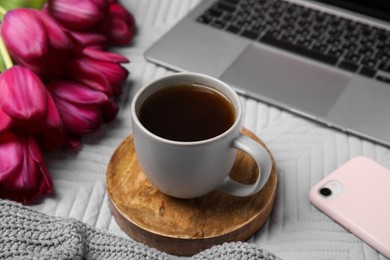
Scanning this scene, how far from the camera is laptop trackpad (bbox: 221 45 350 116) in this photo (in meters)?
0.55

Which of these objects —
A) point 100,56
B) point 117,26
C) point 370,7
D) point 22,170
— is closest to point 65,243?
point 22,170

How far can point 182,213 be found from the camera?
42cm

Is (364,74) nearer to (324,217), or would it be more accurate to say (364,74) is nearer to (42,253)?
(324,217)

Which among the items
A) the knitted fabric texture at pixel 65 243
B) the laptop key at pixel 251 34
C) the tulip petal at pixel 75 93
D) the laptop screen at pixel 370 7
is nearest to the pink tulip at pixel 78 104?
the tulip petal at pixel 75 93

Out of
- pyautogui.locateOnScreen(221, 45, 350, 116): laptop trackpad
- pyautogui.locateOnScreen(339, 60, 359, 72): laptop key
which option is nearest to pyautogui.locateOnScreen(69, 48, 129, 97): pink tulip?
pyautogui.locateOnScreen(221, 45, 350, 116): laptop trackpad

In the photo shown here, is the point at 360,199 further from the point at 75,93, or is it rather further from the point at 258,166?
the point at 75,93

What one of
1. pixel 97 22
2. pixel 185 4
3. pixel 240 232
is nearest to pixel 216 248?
pixel 240 232

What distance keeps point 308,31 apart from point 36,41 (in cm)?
33

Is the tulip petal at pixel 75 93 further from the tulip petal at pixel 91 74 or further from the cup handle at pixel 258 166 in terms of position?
the cup handle at pixel 258 166

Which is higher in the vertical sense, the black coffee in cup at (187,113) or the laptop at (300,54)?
the black coffee in cup at (187,113)

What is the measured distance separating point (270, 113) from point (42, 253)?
283mm

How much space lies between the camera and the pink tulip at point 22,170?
43 cm

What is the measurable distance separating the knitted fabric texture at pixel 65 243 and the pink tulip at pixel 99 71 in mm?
150

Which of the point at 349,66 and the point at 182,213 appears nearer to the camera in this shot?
the point at 182,213
